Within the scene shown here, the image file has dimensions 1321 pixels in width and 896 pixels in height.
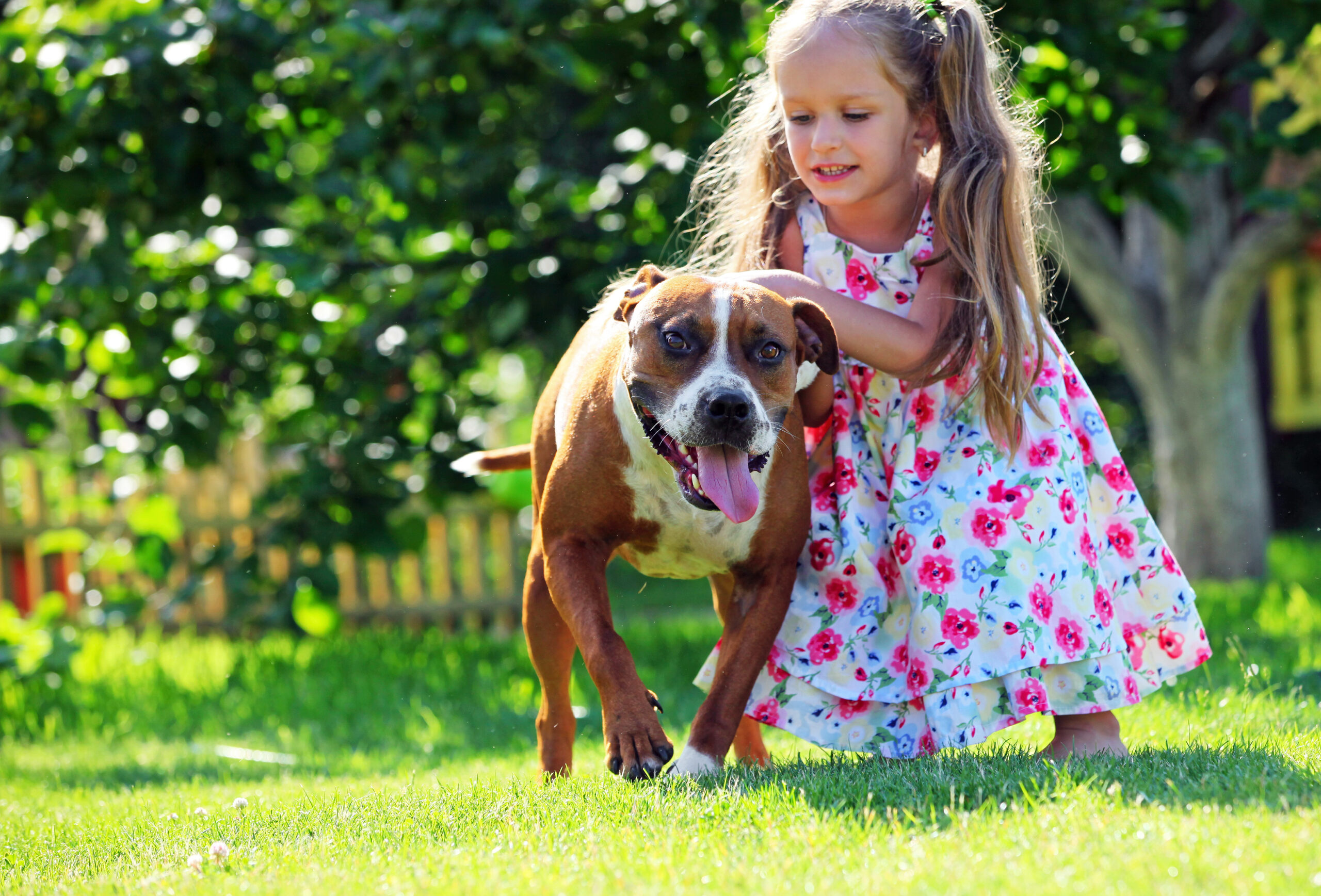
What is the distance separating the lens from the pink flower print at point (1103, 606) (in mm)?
3645

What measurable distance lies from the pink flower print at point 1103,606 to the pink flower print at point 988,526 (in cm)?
30

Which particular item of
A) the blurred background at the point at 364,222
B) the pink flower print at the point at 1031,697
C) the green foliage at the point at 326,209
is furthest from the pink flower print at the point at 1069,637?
the green foliage at the point at 326,209

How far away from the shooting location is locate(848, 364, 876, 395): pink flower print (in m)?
3.94

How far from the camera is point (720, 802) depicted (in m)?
2.78

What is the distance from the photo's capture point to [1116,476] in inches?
153

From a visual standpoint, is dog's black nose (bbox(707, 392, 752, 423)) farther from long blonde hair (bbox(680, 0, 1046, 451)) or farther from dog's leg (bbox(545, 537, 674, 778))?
long blonde hair (bbox(680, 0, 1046, 451))

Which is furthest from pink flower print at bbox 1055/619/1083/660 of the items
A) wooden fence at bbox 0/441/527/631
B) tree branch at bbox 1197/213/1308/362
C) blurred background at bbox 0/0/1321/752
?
tree branch at bbox 1197/213/1308/362

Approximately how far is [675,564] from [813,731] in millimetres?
619

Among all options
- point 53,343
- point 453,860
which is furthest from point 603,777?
point 53,343

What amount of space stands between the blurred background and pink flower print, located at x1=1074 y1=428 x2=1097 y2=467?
1.19m

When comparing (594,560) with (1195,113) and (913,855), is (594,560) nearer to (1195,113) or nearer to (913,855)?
(913,855)

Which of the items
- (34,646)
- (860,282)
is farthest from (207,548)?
(860,282)

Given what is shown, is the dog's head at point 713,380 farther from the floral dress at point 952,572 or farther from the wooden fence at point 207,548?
the wooden fence at point 207,548

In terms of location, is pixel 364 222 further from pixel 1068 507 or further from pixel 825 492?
pixel 1068 507
